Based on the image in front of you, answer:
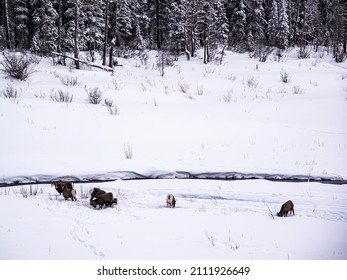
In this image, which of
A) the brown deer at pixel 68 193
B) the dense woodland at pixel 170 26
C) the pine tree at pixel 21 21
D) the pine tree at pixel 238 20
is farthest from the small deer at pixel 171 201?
the pine tree at pixel 238 20

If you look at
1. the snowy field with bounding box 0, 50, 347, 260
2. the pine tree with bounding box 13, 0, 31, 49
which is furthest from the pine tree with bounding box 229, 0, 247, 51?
the pine tree with bounding box 13, 0, 31, 49

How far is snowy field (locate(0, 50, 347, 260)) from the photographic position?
11.2 ft

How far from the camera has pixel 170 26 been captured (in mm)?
29531

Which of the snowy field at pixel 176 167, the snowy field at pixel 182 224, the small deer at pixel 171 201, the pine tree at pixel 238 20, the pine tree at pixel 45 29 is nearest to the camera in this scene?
the snowy field at pixel 182 224

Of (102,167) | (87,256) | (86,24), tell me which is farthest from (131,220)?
(86,24)

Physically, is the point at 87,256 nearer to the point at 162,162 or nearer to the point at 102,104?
the point at 162,162

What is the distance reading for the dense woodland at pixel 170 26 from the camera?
21797 mm

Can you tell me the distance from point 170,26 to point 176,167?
84.6ft

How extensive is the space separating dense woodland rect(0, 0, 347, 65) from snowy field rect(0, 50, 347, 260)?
8741 mm

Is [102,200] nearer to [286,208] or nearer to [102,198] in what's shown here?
[102,198]

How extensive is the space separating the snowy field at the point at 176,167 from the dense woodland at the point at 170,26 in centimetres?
874

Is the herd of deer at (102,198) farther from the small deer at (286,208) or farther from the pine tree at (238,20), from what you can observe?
the pine tree at (238,20)

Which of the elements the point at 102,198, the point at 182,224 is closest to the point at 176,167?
the point at 102,198

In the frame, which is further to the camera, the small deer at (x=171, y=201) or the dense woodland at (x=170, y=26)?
the dense woodland at (x=170, y=26)
